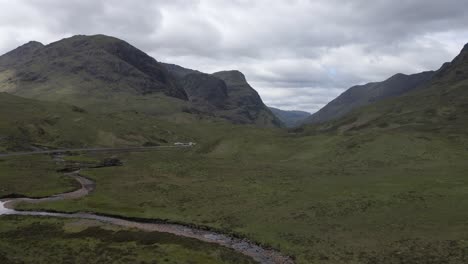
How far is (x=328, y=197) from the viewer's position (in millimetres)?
84812

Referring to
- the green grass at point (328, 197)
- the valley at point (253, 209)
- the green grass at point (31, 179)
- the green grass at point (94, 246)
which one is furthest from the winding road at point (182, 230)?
the green grass at point (31, 179)

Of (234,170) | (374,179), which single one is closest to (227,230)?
(374,179)

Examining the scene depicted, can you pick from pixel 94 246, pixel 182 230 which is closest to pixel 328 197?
pixel 182 230

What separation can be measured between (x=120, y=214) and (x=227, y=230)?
21668mm

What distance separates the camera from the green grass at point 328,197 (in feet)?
187

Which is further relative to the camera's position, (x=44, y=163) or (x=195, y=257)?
(x=44, y=163)

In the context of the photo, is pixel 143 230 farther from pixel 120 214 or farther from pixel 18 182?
pixel 18 182

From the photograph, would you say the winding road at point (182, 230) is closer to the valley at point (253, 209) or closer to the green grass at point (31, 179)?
the valley at point (253, 209)

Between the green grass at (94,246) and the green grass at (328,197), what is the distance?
9228mm

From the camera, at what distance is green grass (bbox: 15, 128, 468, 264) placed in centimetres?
5703

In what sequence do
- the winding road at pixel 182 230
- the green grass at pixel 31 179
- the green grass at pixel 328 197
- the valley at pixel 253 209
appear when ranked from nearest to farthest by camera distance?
the valley at pixel 253 209
the winding road at pixel 182 230
the green grass at pixel 328 197
the green grass at pixel 31 179

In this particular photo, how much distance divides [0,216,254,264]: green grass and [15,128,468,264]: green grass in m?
9.23

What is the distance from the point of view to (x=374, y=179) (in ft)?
334

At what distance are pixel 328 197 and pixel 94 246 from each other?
46350mm
